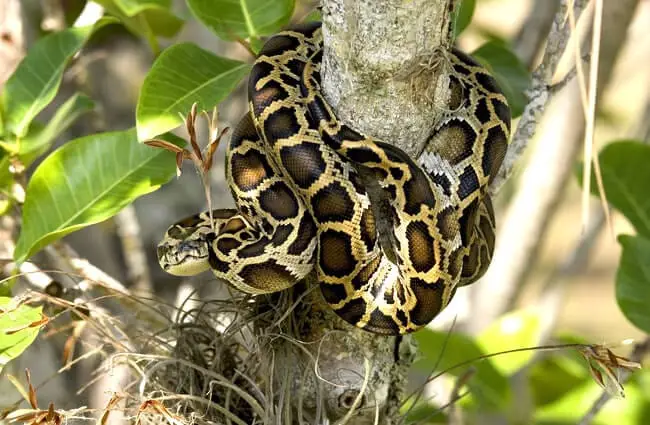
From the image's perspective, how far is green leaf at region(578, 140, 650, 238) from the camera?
8.14 feet

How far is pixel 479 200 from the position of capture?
1794 mm

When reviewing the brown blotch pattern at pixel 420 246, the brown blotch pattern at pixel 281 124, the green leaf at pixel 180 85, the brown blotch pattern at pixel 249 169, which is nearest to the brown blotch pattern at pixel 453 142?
the brown blotch pattern at pixel 420 246

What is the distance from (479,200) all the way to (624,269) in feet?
2.36

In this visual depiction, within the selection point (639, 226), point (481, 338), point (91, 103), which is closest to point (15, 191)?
point (91, 103)

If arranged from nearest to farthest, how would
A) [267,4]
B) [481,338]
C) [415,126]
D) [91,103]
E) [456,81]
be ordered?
[415,126] < [456,81] < [267,4] < [91,103] < [481,338]

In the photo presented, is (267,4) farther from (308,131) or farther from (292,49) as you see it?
(308,131)

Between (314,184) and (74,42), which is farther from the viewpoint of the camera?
(74,42)

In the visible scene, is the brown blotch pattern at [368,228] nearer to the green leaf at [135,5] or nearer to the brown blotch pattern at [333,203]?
the brown blotch pattern at [333,203]

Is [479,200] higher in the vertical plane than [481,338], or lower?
higher

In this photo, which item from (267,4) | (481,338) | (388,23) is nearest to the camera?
(388,23)

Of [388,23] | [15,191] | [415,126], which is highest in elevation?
[388,23]

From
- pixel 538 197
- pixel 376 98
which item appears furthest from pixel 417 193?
pixel 538 197

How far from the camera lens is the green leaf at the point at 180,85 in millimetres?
1896

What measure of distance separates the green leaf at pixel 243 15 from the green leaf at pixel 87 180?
343 mm
